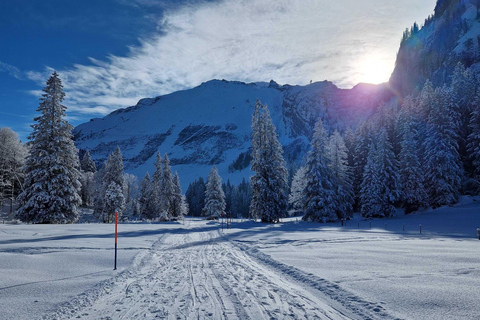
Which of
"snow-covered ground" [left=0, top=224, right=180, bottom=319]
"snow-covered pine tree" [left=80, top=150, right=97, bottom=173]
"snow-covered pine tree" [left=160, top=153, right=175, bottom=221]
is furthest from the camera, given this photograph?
"snow-covered pine tree" [left=80, top=150, right=97, bottom=173]

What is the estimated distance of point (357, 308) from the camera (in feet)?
16.6

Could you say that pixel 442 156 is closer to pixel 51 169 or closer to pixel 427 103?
pixel 427 103

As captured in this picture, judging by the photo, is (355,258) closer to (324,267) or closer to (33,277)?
(324,267)

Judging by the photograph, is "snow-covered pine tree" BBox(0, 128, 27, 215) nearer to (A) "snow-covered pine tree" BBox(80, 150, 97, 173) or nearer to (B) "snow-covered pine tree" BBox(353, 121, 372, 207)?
(A) "snow-covered pine tree" BBox(80, 150, 97, 173)

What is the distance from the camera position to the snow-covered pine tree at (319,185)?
111 ft

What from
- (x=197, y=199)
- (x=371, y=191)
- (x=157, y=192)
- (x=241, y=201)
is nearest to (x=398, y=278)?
(x=371, y=191)

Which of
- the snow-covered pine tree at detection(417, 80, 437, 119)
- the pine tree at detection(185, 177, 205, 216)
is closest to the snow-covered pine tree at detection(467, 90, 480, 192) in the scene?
the snow-covered pine tree at detection(417, 80, 437, 119)

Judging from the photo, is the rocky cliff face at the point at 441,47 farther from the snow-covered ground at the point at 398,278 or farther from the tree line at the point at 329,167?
the snow-covered ground at the point at 398,278

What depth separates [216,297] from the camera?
586 centimetres

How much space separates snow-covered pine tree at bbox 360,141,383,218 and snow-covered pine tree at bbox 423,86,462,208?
6.98 m

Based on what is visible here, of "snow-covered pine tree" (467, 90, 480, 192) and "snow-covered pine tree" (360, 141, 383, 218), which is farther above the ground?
"snow-covered pine tree" (467, 90, 480, 192)

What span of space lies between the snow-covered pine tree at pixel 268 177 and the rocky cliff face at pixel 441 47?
7979cm

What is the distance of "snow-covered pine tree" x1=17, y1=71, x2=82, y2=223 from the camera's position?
22531 mm

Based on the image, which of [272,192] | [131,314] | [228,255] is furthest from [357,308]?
[272,192]
